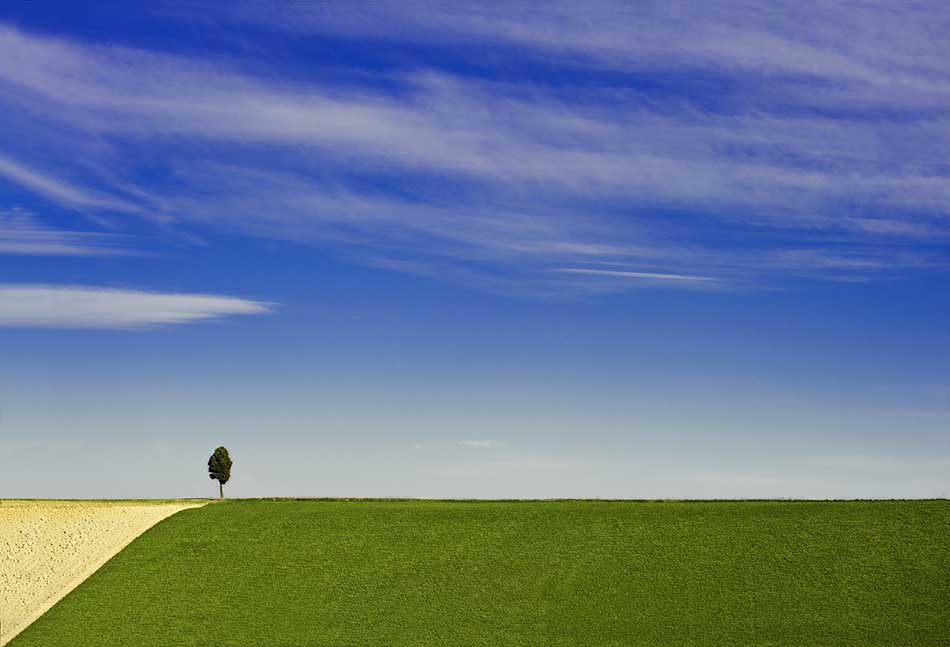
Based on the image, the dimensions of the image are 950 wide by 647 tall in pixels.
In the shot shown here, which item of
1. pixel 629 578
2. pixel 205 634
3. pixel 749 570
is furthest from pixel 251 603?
pixel 749 570

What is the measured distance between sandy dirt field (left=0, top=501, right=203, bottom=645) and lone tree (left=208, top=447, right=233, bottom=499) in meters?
2.85

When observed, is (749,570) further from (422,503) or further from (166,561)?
(166,561)

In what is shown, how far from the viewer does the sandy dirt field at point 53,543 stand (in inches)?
1508

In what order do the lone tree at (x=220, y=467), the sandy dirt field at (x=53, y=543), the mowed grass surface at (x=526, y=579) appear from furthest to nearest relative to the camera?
the lone tree at (x=220, y=467)
the sandy dirt field at (x=53, y=543)
the mowed grass surface at (x=526, y=579)

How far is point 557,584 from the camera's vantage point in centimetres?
3869

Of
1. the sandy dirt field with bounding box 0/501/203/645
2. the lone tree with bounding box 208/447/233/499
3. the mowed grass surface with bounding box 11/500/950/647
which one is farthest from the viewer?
the lone tree with bounding box 208/447/233/499

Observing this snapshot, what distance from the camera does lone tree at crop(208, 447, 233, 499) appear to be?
172ft

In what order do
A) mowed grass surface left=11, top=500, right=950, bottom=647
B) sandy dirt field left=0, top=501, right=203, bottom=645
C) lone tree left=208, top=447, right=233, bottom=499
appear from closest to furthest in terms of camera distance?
1. mowed grass surface left=11, top=500, right=950, bottom=647
2. sandy dirt field left=0, top=501, right=203, bottom=645
3. lone tree left=208, top=447, right=233, bottom=499

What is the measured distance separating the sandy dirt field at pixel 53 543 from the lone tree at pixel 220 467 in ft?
9.35

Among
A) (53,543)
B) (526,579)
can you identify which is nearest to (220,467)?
(53,543)

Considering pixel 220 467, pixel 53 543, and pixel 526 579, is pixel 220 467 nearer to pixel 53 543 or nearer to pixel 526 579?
pixel 53 543

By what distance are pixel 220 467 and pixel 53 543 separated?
1088 cm

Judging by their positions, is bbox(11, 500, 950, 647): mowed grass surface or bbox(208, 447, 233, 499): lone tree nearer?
bbox(11, 500, 950, 647): mowed grass surface

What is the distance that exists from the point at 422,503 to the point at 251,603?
14020 millimetres
